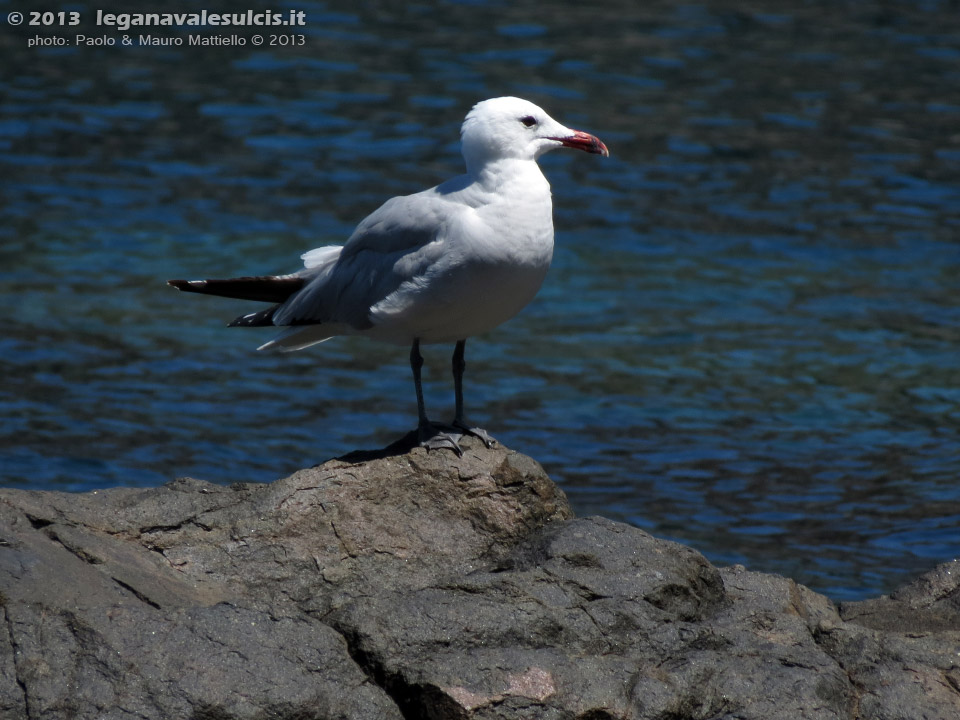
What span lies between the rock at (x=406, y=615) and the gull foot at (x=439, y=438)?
42 mm

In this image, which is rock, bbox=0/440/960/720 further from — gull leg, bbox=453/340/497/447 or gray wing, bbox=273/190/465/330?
gray wing, bbox=273/190/465/330

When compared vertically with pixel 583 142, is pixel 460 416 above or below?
below

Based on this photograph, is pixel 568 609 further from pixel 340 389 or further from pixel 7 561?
pixel 340 389

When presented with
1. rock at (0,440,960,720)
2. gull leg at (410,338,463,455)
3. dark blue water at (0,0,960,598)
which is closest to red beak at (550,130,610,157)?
gull leg at (410,338,463,455)

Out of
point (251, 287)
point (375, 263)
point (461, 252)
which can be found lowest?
point (251, 287)

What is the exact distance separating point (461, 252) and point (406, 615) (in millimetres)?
1307

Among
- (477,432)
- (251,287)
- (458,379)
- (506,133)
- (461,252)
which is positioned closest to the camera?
(461,252)

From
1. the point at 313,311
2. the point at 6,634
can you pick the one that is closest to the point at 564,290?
the point at 313,311

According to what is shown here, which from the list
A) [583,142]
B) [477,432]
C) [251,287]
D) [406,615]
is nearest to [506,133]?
[583,142]

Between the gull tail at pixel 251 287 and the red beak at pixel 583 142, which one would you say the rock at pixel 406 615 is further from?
the red beak at pixel 583 142

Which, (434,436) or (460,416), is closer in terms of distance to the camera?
(434,436)

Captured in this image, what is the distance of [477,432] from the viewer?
205 inches

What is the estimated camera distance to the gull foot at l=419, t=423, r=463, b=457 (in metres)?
5.03

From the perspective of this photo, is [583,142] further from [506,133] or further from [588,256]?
[588,256]
